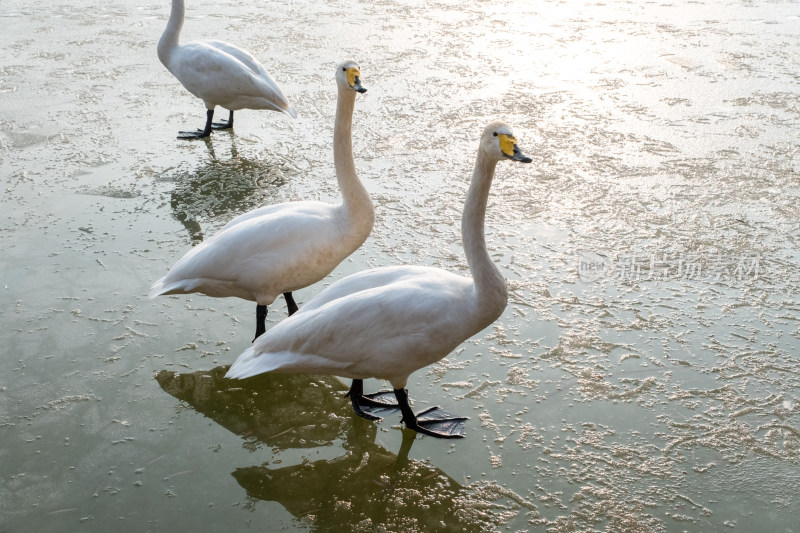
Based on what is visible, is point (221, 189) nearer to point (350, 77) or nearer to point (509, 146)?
point (350, 77)

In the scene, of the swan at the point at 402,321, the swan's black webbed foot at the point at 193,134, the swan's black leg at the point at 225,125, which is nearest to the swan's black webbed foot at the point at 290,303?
the swan at the point at 402,321

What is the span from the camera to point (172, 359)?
148 inches

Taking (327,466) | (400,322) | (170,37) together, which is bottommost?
(327,466)

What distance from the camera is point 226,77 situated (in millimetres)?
6188

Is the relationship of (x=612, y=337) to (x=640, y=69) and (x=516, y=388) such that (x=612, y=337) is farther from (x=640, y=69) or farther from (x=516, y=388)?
(x=640, y=69)

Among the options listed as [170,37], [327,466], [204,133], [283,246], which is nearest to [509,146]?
[283,246]

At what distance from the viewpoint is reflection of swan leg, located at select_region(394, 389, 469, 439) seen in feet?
10.8

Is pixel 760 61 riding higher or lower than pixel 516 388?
higher

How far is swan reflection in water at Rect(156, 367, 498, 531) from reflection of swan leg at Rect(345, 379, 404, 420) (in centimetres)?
4

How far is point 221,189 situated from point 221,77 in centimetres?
108

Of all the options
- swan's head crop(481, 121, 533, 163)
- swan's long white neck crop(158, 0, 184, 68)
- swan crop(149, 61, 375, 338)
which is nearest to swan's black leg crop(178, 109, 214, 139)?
swan's long white neck crop(158, 0, 184, 68)

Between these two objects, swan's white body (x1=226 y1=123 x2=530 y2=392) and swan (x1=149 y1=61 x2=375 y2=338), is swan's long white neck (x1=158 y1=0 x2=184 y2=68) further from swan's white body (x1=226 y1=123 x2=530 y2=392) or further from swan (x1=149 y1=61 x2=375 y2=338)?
swan's white body (x1=226 y1=123 x2=530 y2=392)

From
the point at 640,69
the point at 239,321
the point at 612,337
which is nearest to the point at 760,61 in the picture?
the point at 640,69

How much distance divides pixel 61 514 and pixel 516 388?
6.54 feet
